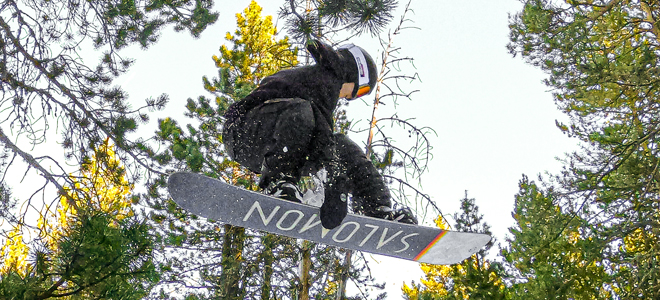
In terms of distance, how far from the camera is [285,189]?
2734 mm

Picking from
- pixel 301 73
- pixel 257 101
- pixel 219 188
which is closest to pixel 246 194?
pixel 219 188

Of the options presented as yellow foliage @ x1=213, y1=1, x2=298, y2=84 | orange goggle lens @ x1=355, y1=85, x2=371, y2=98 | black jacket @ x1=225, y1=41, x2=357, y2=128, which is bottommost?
black jacket @ x1=225, y1=41, x2=357, y2=128

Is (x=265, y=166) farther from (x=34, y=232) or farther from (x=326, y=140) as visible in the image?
(x=34, y=232)

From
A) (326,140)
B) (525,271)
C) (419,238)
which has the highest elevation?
(525,271)

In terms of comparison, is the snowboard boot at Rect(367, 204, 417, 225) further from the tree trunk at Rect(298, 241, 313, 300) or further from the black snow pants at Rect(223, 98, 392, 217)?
the tree trunk at Rect(298, 241, 313, 300)

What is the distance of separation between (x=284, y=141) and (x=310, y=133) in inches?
5.5

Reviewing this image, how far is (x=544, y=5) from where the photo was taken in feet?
23.6

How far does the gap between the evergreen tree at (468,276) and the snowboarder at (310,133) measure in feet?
2.98

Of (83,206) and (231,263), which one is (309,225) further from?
(231,263)

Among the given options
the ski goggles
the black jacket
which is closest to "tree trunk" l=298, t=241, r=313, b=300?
the ski goggles

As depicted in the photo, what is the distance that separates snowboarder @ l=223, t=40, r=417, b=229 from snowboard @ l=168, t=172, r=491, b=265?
108mm

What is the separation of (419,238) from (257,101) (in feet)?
4.21

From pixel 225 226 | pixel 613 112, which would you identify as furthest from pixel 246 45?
pixel 613 112

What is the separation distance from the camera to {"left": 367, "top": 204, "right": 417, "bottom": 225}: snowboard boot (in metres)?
3.13
